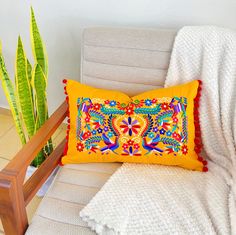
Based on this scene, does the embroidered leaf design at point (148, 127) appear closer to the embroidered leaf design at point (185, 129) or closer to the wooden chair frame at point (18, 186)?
the embroidered leaf design at point (185, 129)

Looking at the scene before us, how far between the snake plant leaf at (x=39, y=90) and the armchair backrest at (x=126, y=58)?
0.64 feet

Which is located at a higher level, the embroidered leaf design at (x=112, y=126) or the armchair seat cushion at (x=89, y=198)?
the embroidered leaf design at (x=112, y=126)

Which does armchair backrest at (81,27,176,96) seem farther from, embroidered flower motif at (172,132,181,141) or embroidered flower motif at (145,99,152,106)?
embroidered flower motif at (172,132,181,141)

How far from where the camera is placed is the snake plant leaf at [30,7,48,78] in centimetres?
134

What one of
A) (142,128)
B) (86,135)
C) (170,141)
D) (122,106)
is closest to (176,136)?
(170,141)

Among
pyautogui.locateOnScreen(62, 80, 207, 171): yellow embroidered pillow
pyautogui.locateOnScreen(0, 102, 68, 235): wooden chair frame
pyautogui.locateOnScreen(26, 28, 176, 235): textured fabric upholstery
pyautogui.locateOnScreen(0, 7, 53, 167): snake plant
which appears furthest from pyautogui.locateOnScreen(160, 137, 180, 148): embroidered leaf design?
pyautogui.locateOnScreen(0, 7, 53, 167): snake plant

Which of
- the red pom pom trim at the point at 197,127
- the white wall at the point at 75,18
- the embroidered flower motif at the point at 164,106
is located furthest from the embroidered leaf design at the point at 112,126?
the white wall at the point at 75,18

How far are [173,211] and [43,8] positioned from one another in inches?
53.2

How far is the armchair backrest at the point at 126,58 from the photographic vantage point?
1319 mm

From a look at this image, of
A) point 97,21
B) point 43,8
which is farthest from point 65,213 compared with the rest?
point 43,8

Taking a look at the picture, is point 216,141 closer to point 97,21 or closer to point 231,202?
point 231,202

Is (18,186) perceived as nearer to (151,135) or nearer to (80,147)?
(80,147)

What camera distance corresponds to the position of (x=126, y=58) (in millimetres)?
1356

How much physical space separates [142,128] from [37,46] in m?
0.61
